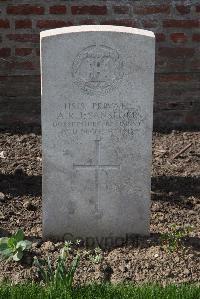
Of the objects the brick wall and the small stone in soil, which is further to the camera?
the brick wall

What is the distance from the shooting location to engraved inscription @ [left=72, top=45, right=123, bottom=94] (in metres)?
4.21

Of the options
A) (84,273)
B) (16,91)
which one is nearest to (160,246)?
(84,273)

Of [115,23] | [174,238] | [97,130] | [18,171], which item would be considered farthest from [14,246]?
[115,23]

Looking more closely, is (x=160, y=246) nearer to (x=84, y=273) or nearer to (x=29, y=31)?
(x=84, y=273)

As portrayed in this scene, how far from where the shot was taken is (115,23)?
627 centimetres

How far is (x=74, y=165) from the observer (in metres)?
4.41

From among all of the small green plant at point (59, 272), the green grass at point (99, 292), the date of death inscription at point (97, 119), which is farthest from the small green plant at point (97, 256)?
the date of death inscription at point (97, 119)

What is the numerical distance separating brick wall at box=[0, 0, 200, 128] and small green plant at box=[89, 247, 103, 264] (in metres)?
2.34

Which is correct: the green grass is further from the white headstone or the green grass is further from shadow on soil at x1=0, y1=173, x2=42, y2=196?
shadow on soil at x1=0, y1=173, x2=42, y2=196

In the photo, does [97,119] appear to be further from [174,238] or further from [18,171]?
[18,171]

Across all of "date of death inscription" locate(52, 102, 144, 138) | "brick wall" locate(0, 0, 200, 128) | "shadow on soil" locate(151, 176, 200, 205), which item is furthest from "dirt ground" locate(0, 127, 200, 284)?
"date of death inscription" locate(52, 102, 144, 138)

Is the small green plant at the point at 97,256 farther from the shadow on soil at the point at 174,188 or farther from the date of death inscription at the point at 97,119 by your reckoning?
the shadow on soil at the point at 174,188

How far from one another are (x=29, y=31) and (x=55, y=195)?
226cm

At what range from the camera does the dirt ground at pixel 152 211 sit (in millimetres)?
4246
